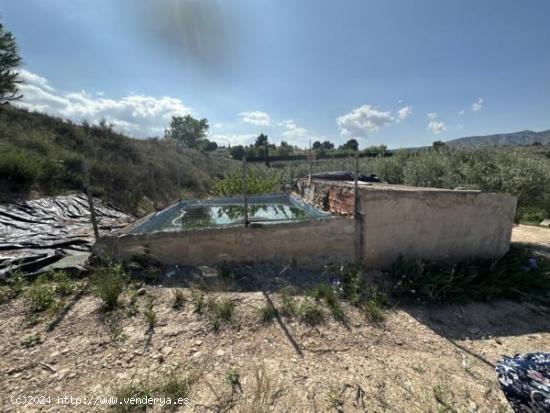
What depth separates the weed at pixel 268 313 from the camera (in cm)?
273

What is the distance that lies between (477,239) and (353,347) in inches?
138

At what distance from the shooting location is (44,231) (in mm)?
4160

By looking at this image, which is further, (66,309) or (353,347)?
(66,309)

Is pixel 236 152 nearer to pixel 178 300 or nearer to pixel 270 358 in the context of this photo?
pixel 178 300

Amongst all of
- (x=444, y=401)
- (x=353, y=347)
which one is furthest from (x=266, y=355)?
(x=444, y=401)

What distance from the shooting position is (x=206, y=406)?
1.76 m

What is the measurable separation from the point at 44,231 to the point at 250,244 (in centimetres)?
350

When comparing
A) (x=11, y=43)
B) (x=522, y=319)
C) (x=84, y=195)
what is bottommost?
(x=522, y=319)

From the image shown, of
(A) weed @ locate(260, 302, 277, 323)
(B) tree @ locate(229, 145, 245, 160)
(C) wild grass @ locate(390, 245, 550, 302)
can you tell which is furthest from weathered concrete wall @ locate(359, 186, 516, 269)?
→ (B) tree @ locate(229, 145, 245, 160)

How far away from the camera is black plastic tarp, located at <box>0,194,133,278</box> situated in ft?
10.9

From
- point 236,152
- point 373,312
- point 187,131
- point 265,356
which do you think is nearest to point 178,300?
point 265,356

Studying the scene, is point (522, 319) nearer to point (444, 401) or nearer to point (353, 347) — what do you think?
point (444, 401)

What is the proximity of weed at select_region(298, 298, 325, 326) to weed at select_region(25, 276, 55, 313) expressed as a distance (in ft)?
9.08

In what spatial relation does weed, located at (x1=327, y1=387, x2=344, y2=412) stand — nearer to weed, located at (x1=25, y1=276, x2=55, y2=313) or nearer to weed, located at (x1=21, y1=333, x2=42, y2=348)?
weed, located at (x1=21, y1=333, x2=42, y2=348)
